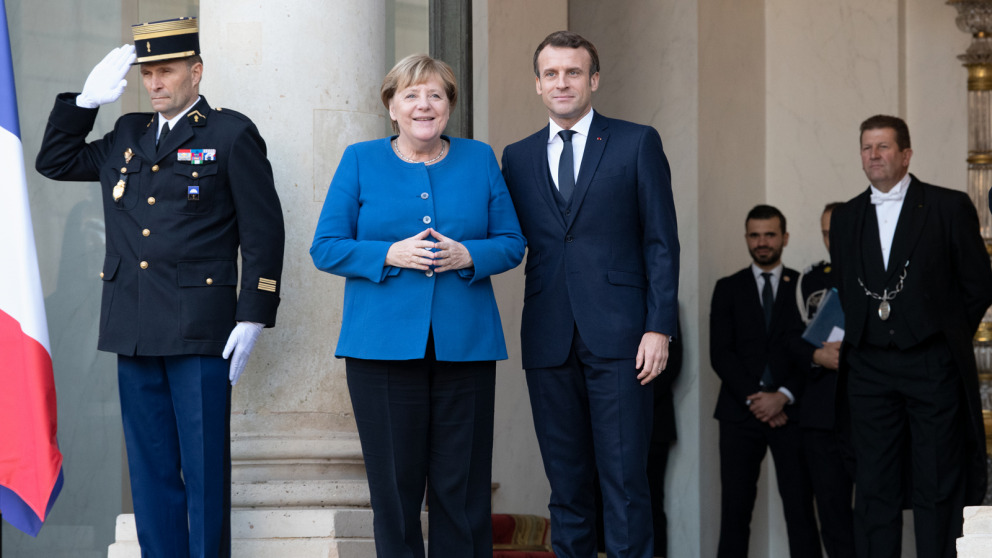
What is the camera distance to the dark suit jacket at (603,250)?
13.9 feet

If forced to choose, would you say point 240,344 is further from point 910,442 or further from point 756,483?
point 756,483

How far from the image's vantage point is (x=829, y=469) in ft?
24.1

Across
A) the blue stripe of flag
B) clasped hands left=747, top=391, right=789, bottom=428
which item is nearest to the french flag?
the blue stripe of flag

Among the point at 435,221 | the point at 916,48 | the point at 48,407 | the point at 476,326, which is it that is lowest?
the point at 48,407

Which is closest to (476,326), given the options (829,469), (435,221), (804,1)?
(435,221)

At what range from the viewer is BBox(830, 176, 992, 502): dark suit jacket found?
219 inches

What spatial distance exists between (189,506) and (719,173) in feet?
16.2

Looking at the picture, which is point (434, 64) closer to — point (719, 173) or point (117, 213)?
point (117, 213)

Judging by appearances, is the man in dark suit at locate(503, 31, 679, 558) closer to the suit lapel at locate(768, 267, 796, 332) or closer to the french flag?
the french flag

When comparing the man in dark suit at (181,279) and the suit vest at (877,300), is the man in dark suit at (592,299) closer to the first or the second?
the man in dark suit at (181,279)

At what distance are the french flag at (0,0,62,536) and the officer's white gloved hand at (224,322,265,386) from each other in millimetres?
649

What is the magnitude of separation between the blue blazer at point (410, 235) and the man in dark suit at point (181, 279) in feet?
1.21

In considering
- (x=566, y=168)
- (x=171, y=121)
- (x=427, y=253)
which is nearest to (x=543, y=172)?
(x=566, y=168)

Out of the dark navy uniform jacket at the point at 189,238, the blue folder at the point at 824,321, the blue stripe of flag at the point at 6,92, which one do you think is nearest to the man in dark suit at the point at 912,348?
the blue folder at the point at 824,321
